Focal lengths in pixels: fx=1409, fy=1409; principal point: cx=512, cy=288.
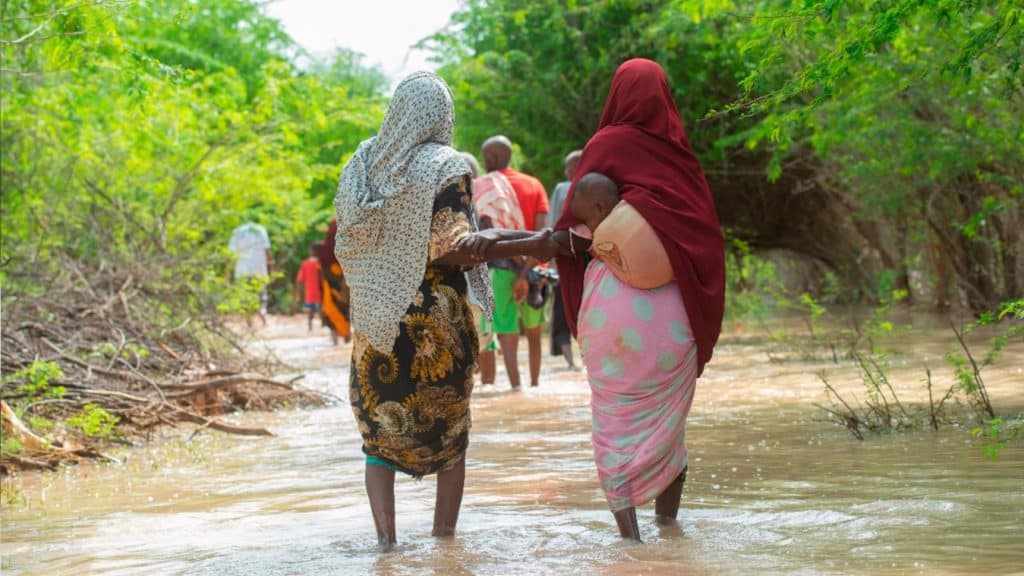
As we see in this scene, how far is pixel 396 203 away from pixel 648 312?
1030 mm

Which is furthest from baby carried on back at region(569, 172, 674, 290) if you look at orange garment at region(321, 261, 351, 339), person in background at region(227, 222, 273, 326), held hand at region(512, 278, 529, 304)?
person in background at region(227, 222, 273, 326)

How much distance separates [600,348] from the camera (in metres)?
5.20

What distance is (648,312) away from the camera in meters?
5.15

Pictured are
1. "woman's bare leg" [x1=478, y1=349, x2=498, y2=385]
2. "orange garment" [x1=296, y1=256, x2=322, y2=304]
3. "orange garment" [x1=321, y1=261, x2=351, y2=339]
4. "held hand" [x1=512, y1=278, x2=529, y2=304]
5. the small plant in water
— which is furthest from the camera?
"orange garment" [x1=296, y1=256, x2=322, y2=304]

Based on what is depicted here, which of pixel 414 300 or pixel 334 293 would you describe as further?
pixel 334 293

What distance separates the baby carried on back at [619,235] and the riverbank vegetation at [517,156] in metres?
0.86

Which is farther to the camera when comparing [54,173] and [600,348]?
[54,173]

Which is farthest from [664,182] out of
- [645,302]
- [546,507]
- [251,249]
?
[251,249]

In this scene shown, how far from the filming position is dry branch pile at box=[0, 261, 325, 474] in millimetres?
8047

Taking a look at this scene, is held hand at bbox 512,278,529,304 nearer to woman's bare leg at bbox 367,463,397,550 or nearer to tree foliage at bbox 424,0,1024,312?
tree foliage at bbox 424,0,1024,312

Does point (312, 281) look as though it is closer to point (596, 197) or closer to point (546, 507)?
point (546, 507)

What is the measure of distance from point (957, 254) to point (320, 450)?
1109 cm

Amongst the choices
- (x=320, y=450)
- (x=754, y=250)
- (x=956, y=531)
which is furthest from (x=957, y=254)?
(x=956, y=531)

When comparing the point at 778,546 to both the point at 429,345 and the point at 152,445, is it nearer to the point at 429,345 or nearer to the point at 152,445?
the point at 429,345
